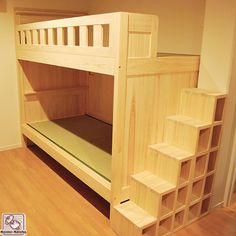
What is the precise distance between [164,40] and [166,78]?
806 millimetres

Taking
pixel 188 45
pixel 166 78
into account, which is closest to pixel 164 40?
pixel 188 45

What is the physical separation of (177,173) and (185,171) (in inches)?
5.9

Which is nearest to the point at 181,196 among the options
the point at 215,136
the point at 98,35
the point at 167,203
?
the point at 167,203

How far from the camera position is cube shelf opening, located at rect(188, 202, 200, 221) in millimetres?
2111

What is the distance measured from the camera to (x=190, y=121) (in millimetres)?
1946

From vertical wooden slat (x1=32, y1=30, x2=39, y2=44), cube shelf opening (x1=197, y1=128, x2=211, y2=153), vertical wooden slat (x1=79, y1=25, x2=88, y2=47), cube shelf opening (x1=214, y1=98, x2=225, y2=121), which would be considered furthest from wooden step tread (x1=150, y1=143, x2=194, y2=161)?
vertical wooden slat (x1=32, y1=30, x2=39, y2=44)

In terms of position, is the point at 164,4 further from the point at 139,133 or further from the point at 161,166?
the point at 161,166

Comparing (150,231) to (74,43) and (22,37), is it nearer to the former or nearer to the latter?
(74,43)

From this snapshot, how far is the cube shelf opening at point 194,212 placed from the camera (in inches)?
83.1

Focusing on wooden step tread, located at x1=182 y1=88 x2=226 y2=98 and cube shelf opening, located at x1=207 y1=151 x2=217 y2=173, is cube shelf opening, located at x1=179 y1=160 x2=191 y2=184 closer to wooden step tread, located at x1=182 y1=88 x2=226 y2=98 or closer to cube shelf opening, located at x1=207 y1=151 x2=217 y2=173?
cube shelf opening, located at x1=207 y1=151 x2=217 y2=173

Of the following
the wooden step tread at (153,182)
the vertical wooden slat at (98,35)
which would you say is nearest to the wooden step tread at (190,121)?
the wooden step tread at (153,182)

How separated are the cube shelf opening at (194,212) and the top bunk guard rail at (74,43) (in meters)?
1.21

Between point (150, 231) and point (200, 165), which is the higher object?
point (200, 165)

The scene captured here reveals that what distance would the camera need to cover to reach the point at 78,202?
2.34 metres
